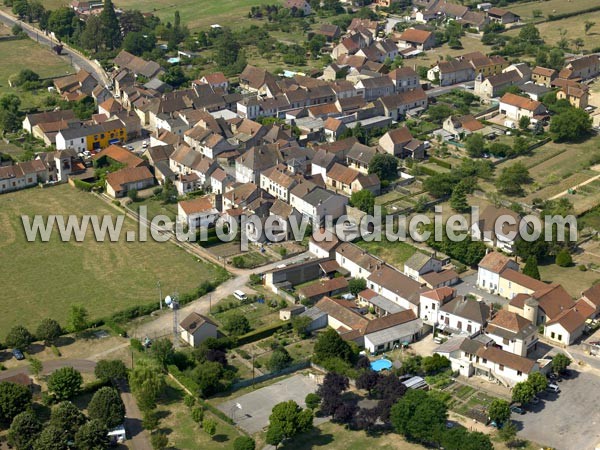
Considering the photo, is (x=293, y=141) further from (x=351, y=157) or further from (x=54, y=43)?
(x=54, y=43)

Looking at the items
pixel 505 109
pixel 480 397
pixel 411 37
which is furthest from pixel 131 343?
pixel 411 37

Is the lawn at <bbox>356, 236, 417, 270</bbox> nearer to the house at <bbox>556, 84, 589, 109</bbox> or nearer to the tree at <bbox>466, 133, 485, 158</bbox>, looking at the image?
the tree at <bbox>466, 133, 485, 158</bbox>

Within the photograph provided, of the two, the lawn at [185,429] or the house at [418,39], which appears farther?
the house at [418,39]

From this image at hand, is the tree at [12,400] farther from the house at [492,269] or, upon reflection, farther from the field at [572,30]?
the field at [572,30]

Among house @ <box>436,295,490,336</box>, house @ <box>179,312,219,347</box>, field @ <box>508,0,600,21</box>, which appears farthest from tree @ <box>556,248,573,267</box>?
field @ <box>508,0,600,21</box>

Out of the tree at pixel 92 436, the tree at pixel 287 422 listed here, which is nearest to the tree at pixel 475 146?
the tree at pixel 287 422

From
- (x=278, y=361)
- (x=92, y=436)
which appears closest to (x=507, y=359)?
(x=278, y=361)
